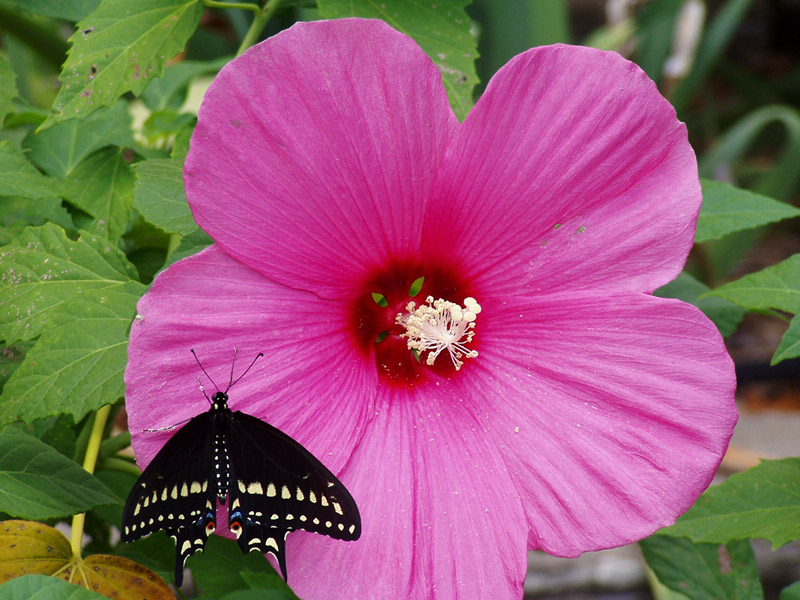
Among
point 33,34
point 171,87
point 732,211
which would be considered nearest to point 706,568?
point 732,211

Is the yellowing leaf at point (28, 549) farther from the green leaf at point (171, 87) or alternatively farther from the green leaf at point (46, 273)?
the green leaf at point (171, 87)

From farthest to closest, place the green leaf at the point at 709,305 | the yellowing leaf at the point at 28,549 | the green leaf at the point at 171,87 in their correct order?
the green leaf at the point at 171,87 → the green leaf at the point at 709,305 → the yellowing leaf at the point at 28,549

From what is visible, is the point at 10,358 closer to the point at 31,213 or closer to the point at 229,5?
the point at 31,213

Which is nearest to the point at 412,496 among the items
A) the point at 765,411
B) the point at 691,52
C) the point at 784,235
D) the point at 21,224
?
the point at 21,224

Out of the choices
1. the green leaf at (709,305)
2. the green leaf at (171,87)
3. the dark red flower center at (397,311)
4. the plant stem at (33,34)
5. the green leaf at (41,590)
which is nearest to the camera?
the green leaf at (41,590)

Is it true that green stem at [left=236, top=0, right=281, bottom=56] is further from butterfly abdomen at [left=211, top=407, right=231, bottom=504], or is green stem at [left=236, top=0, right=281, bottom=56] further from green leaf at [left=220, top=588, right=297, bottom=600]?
green leaf at [left=220, top=588, right=297, bottom=600]

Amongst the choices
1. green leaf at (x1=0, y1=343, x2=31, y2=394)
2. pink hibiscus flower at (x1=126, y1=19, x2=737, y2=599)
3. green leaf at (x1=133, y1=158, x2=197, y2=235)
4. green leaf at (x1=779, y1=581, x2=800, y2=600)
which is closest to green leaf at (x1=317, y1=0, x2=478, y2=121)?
pink hibiscus flower at (x1=126, y1=19, x2=737, y2=599)

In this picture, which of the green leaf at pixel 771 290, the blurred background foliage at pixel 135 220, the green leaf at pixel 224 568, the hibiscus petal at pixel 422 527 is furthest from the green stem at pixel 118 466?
the green leaf at pixel 771 290
